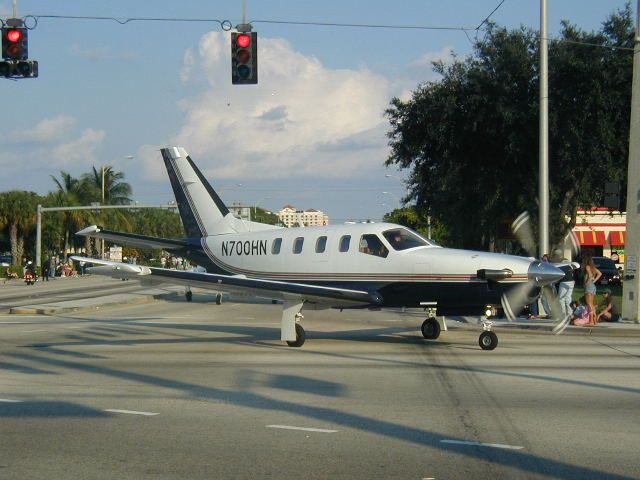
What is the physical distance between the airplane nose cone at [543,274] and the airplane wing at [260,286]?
3.19 m

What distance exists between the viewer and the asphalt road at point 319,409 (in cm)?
778

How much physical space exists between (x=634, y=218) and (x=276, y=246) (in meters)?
9.93

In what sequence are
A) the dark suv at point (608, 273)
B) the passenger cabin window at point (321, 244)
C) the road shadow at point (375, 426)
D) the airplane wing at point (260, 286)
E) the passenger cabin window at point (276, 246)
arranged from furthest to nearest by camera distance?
the dark suv at point (608, 273) → the passenger cabin window at point (276, 246) → the passenger cabin window at point (321, 244) → the airplane wing at point (260, 286) → the road shadow at point (375, 426)

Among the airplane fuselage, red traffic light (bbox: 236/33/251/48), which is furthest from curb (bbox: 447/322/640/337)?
red traffic light (bbox: 236/33/251/48)

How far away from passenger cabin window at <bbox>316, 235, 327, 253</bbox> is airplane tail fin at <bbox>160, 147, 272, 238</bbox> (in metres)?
3.57

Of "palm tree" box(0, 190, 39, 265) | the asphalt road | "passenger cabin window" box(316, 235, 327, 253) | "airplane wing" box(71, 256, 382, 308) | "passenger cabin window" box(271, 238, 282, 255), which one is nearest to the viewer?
the asphalt road

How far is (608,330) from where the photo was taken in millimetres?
21469

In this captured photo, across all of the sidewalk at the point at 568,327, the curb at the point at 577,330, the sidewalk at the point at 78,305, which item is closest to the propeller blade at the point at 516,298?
the curb at the point at 577,330

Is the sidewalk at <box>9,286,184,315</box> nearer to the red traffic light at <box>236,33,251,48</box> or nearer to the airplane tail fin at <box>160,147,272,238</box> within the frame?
the airplane tail fin at <box>160,147,272,238</box>

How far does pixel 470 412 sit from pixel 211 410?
9.59 ft

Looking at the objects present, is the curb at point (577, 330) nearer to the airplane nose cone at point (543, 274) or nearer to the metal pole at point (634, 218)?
Answer: the metal pole at point (634, 218)

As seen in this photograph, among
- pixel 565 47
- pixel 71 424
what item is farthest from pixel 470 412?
pixel 565 47

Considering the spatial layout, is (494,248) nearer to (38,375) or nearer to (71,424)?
(38,375)

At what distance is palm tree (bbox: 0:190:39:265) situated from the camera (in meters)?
84.1
